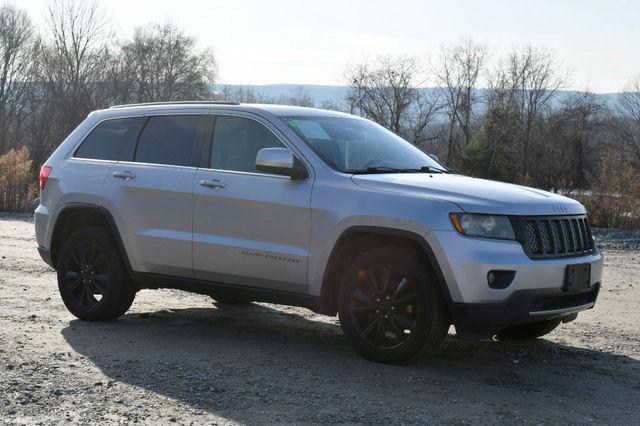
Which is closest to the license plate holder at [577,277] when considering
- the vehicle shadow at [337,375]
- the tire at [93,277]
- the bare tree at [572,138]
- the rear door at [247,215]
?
the vehicle shadow at [337,375]

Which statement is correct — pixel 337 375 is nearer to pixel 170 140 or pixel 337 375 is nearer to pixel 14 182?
pixel 170 140

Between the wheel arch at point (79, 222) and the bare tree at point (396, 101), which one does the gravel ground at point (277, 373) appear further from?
the bare tree at point (396, 101)

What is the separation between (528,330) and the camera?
6.95 meters

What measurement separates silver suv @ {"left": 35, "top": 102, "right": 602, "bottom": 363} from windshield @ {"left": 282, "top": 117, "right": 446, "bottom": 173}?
18mm

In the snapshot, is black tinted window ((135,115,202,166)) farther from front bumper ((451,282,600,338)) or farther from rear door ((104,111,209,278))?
front bumper ((451,282,600,338))

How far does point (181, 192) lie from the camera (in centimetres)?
677

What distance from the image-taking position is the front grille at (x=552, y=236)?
5465mm

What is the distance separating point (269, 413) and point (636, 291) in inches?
271

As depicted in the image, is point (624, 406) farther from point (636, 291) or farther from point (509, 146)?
point (509, 146)

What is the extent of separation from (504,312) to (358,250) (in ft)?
3.91

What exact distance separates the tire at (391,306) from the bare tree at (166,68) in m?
81.5

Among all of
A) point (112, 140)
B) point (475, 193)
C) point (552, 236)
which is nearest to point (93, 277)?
point (112, 140)

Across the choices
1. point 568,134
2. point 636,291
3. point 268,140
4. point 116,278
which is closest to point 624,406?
point 268,140

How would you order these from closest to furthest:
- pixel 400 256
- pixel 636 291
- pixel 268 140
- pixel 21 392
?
pixel 21 392 < pixel 400 256 < pixel 268 140 < pixel 636 291
